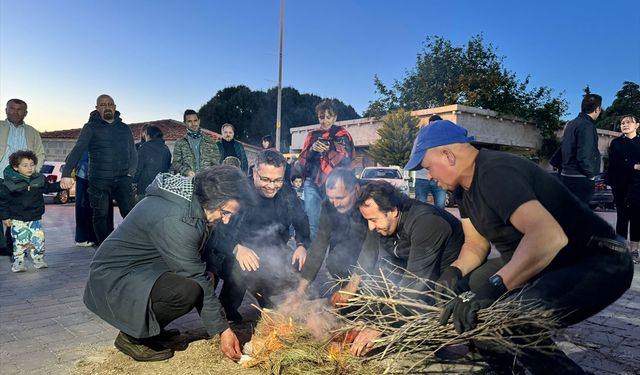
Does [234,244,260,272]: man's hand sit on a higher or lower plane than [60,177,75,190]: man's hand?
lower

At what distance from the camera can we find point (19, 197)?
17.5 feet

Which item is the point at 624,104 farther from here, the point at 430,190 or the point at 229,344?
the point at 229,344

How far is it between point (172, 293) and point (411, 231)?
1570 millimetres

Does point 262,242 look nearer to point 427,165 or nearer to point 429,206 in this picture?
point 429,206

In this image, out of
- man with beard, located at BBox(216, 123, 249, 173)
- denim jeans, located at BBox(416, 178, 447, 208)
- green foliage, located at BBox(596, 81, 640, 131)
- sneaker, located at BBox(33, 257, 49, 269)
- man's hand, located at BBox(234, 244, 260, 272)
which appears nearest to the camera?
man's hand, located at BBox(234, 244, 260, 272)

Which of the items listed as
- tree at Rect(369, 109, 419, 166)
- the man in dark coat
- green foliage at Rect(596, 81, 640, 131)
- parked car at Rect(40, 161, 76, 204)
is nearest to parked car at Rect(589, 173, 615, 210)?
tree at Rect(369, 109, 419, 166)

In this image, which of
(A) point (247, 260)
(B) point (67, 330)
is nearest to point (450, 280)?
(A) point (247, 260)

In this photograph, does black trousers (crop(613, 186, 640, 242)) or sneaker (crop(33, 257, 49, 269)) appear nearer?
sneaker (crop(33, 257, 49, 269))

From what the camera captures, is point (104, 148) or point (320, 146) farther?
point (104, 148)

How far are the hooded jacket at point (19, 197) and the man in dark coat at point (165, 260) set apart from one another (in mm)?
3186

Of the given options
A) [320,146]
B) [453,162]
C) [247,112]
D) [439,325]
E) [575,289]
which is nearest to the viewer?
[575,289]

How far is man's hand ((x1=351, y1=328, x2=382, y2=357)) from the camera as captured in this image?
2549 millimetres

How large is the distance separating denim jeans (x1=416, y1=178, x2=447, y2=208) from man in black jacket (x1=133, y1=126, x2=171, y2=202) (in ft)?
13.0

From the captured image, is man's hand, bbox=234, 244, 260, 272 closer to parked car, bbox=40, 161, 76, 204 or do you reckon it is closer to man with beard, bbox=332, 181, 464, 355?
man with beard, bbox=332, 181, 464, 355
